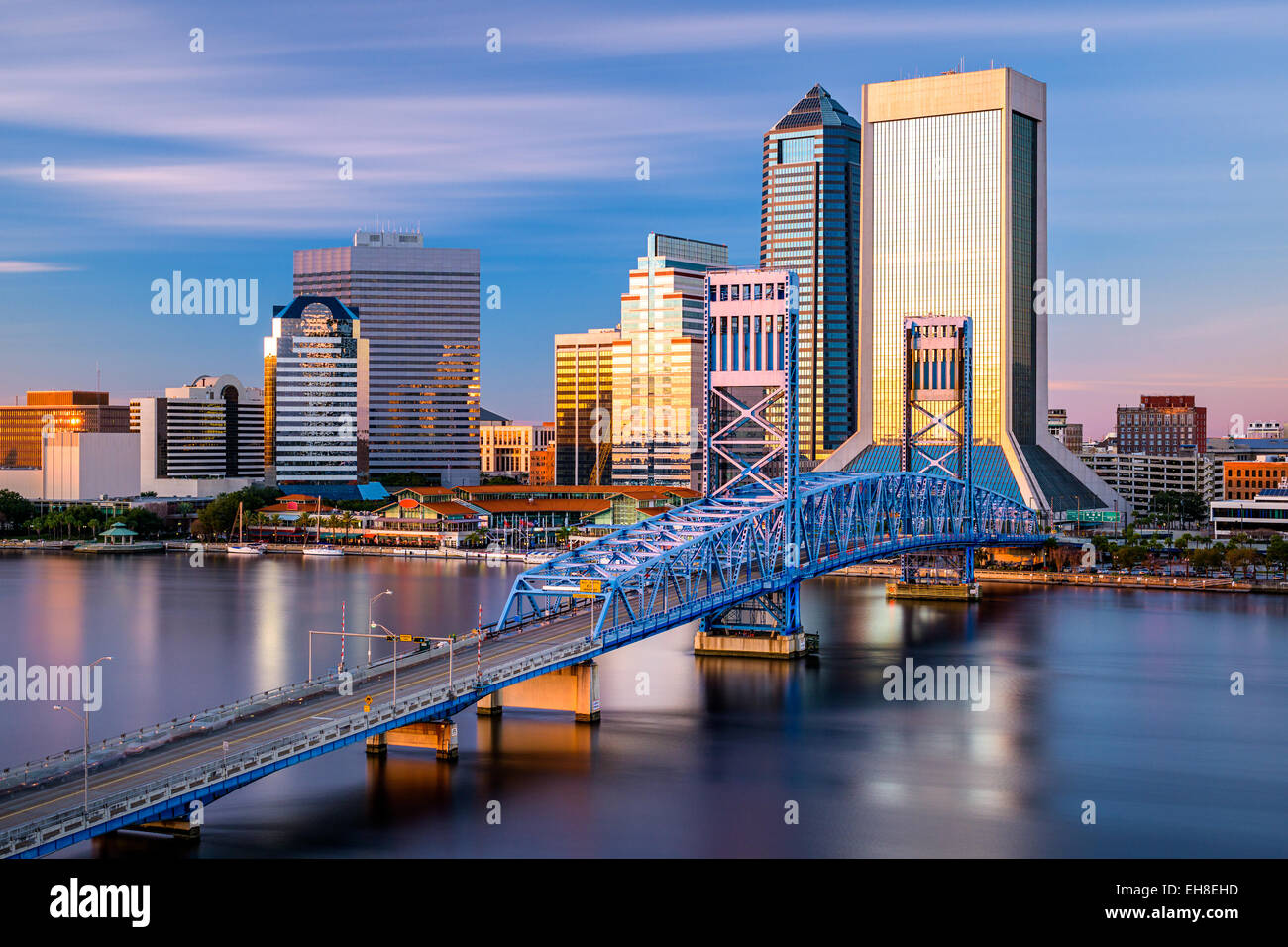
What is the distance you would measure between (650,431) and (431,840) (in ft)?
422

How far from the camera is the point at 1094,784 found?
3925cm

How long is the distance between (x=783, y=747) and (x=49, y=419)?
153019mm

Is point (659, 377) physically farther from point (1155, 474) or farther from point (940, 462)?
point (940, 462)

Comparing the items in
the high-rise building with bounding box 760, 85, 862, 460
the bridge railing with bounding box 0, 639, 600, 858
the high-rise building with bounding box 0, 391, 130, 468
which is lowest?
the bridge railing with bounding box 0, 639, 600, 858

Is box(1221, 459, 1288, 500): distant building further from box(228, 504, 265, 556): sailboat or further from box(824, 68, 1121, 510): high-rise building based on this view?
box(228, 504, 265, 556): sailboat

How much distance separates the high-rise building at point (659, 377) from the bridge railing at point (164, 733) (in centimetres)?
11310

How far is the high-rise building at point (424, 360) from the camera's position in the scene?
589 feet

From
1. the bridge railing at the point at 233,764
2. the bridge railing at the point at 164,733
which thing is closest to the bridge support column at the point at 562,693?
the bridge railing at the point at 233,764

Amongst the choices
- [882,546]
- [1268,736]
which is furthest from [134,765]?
[882,546]

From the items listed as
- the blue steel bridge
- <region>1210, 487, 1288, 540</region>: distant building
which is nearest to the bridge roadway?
the blue steel bridge

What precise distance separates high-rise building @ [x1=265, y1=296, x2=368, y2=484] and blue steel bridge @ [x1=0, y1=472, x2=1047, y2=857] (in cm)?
8369

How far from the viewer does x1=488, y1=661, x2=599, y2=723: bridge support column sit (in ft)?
148

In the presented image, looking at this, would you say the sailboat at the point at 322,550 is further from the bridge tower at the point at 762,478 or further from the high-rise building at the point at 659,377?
the bridge tower at the point at 762,478
